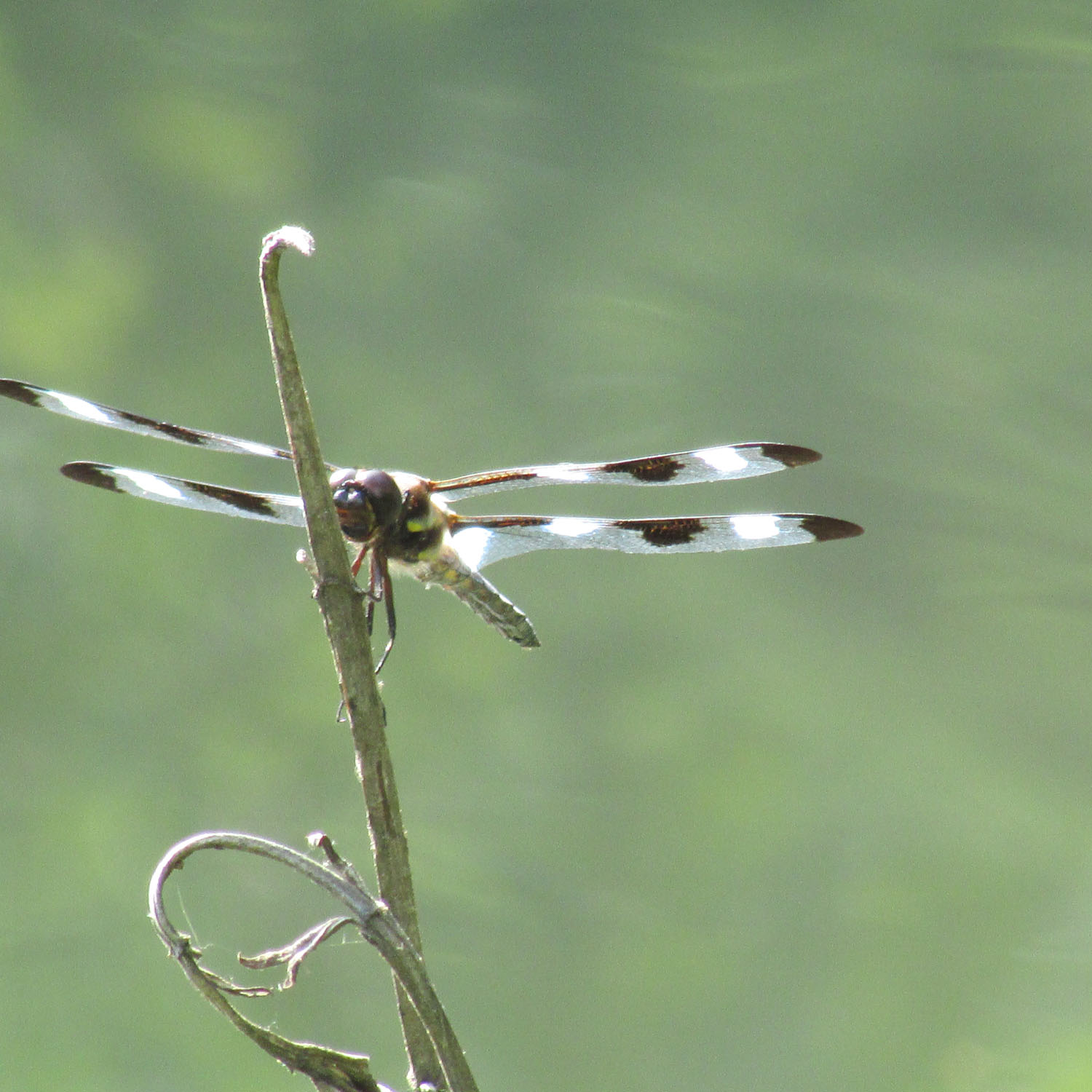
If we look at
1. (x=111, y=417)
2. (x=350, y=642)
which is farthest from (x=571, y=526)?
(x=350, y=642)

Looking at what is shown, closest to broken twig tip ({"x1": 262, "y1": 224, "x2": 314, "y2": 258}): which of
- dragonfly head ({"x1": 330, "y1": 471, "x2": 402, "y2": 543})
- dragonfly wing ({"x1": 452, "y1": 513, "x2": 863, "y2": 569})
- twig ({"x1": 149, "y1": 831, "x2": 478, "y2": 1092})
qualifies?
twig ({"x1": 149, "y1": 831, "x2": 478, "y2": 1092})

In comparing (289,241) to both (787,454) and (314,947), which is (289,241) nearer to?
(314,947)

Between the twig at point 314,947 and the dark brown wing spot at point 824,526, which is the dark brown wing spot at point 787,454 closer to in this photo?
the dark brown wing spot at point 824,526

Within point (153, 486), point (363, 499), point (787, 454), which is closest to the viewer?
point (363, 499)

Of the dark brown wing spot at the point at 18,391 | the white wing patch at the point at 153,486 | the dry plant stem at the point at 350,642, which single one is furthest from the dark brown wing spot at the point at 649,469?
the dry plant stem at the point at 350,642

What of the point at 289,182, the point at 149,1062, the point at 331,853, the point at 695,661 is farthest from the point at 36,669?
the point at 331,853

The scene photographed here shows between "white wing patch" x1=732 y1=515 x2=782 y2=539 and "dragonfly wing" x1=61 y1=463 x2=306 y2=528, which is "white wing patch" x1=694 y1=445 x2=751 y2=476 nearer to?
"white wing patch" x1=732 y1=515 x2=782 y2=539

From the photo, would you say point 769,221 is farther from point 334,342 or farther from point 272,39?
point 272,39
